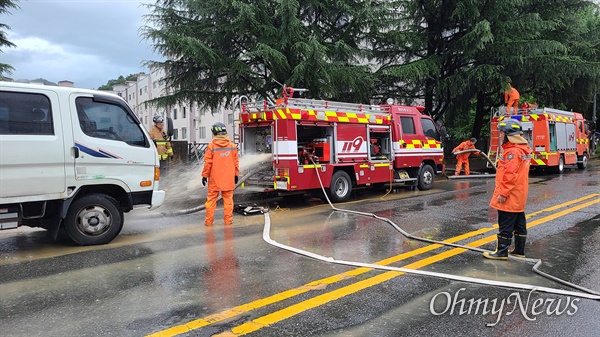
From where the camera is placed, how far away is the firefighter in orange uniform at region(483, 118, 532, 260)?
5.27m

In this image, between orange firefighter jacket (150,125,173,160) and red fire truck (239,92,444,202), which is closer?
red fire truck (239,92,444,202)

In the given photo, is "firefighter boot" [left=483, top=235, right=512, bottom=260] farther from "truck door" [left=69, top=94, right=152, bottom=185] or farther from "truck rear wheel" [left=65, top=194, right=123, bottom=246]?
"truck rear wheel" [left=65, top=194, right=123, bottom=246]

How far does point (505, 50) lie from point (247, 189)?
12.6 meters

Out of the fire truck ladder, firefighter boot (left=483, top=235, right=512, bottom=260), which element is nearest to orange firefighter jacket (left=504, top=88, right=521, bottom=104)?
the fire truck ladder

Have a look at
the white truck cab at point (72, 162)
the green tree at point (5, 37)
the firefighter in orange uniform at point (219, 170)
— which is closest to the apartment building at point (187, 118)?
the green tree at point (5, 37)

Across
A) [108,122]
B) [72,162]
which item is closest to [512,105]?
[108,122]

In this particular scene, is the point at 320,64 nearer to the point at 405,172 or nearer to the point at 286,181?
the point at 405,172

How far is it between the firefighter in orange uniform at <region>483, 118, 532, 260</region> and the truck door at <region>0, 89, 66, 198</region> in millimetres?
5631

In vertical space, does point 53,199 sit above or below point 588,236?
above

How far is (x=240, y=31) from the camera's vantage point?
13992 millimetres

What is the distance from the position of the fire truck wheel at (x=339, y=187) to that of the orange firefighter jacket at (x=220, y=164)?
3.22 meters

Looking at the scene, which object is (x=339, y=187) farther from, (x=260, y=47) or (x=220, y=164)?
(x=260, y=47)

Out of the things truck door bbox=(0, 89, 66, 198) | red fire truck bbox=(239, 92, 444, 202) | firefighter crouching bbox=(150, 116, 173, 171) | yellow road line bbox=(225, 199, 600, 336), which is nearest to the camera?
yellow road line bbox=(225, 199, 600, 336)

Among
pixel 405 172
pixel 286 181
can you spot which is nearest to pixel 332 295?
pixel 286 181
